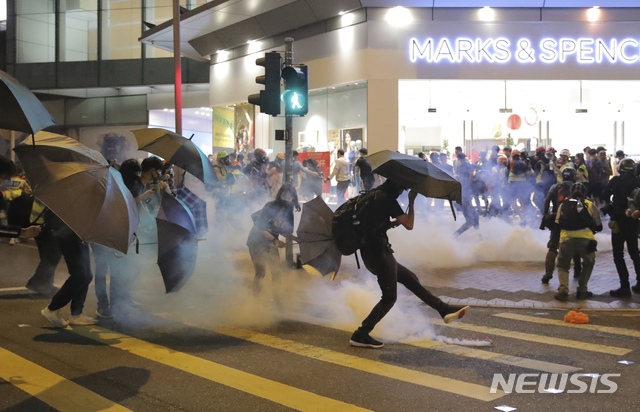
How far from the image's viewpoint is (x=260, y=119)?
23703mm

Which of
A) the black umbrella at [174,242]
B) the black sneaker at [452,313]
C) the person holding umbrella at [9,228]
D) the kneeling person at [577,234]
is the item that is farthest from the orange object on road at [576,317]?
the person holding umbrella at [9,228]

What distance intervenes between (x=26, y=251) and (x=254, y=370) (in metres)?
10.4

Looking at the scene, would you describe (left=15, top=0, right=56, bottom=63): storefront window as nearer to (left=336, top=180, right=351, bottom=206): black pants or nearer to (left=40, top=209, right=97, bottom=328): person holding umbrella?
(left=336, top=180, right=351, bottom=206): black pants

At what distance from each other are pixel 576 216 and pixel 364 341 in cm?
380

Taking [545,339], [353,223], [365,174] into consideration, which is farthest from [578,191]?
[365,174]

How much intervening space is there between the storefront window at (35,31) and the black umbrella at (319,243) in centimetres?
3331

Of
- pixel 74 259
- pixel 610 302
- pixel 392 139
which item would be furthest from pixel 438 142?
pixel 74 259

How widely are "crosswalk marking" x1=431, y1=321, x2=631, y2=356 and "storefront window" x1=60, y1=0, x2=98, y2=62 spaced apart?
32406 millimetres

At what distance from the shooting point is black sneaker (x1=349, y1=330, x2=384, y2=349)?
6633 mm

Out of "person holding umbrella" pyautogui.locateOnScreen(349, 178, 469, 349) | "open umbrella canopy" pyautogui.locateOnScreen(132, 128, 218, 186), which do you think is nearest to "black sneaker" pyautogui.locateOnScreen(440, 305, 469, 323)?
"person holding umbrella" pyautogui.locateOnScreen(349, 178, 469, 349)

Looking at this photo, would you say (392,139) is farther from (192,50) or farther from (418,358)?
(418,358)

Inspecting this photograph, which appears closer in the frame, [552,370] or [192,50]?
[552,370]

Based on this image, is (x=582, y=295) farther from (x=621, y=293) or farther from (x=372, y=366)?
(x=372, y=366)

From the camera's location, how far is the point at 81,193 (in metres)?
5.93
